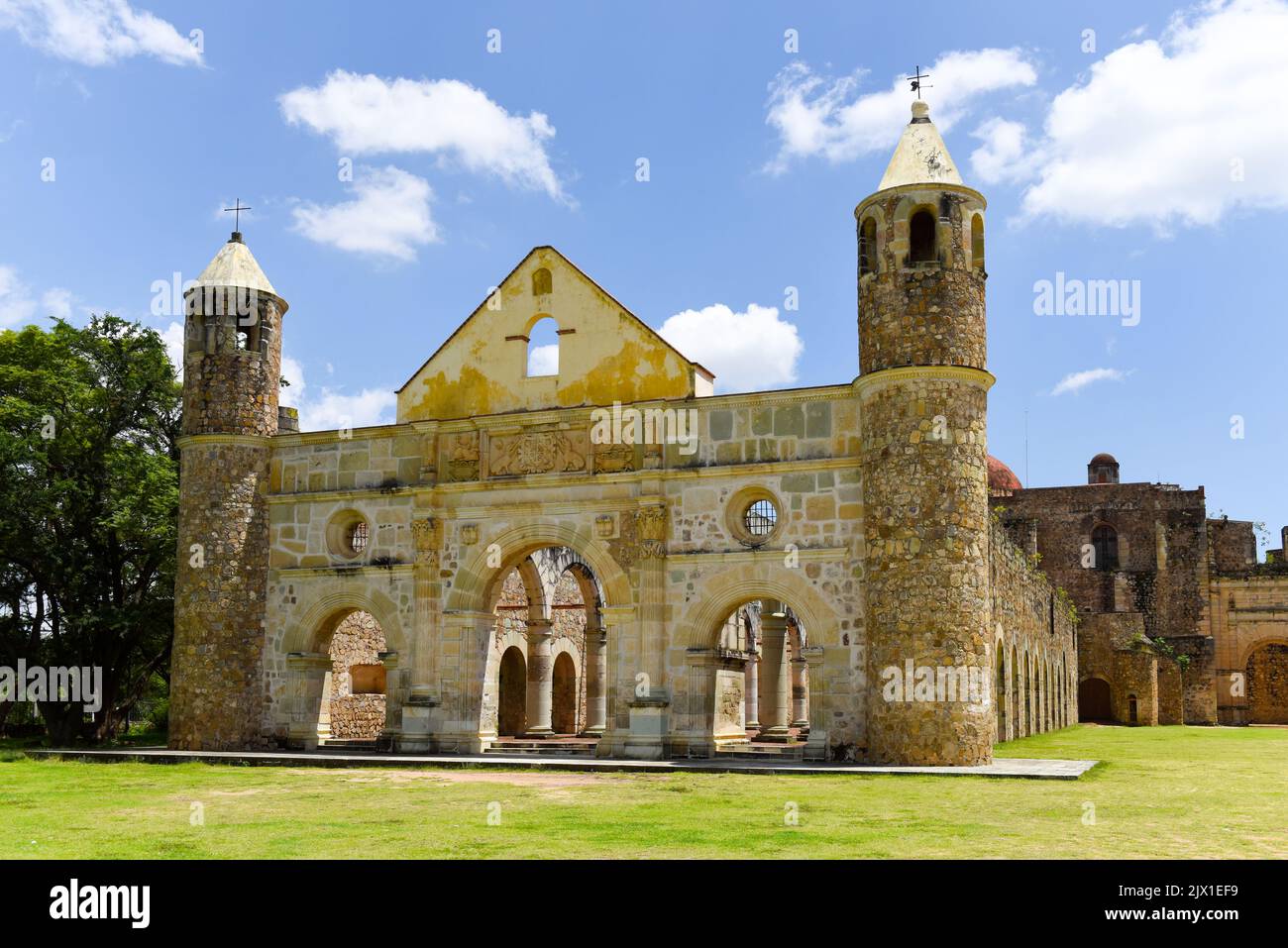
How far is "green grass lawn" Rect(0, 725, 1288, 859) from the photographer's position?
34.2 ft

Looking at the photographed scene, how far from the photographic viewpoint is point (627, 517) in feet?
72.6

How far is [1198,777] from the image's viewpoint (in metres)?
18.4

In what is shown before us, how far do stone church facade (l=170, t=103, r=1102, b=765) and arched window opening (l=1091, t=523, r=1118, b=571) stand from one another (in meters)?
32.1

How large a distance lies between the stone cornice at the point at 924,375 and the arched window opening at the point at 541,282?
246 inches

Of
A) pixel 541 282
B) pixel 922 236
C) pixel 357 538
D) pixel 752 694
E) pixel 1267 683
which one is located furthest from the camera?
pixel 1267 683

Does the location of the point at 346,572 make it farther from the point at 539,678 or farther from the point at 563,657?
the point at 563,657

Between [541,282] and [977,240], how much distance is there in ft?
25.3

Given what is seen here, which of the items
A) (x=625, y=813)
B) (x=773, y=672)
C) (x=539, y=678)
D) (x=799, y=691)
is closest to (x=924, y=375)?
(x=625, y=813)

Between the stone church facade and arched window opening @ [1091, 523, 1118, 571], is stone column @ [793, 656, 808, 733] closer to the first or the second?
the stone church facade

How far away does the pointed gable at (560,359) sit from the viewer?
74.0 ft

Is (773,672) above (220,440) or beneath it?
beneath

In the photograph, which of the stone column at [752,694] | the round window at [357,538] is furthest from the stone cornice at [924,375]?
the stone column at [752,694]

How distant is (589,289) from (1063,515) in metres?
40.9

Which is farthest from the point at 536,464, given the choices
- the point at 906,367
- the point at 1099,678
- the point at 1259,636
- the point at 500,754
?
the point at 1259,636
